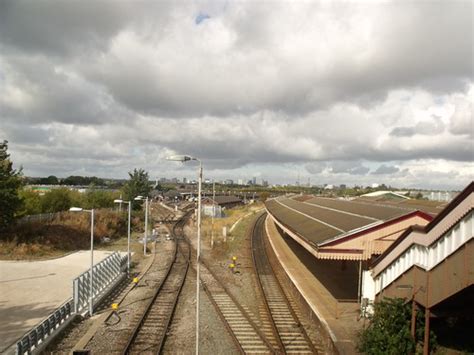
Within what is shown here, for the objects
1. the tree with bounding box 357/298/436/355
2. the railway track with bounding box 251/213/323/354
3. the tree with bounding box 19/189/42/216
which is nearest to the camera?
the tree with bounding box 357/298/436/355

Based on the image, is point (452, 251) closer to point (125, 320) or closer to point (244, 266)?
point (125, 320)

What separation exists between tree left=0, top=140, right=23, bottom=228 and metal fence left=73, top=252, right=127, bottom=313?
1300 cm

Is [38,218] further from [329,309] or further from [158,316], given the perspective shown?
[329,309]

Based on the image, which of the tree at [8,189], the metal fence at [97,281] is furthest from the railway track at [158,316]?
the tree at [8,189]

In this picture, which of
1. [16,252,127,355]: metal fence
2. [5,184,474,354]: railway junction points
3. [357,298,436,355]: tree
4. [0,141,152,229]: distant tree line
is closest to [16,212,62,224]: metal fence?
[0,141,152,229]: distant tree line

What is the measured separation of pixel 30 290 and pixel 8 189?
13.5 meters

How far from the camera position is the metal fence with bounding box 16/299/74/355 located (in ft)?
37.4

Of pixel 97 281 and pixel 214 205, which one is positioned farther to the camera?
pixel 214 205

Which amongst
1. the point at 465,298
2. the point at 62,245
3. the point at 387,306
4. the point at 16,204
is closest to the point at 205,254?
the point at 62,245

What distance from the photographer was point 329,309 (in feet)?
53.1

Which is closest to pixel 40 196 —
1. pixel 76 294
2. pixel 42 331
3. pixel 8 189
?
pixel 8 189

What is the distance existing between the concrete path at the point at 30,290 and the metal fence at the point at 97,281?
147 cm

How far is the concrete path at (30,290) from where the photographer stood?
14.8 meters

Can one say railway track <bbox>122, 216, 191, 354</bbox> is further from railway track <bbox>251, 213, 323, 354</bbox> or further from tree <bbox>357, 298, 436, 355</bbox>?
tree <bbox>357, 298, 436, 355</bbox>
